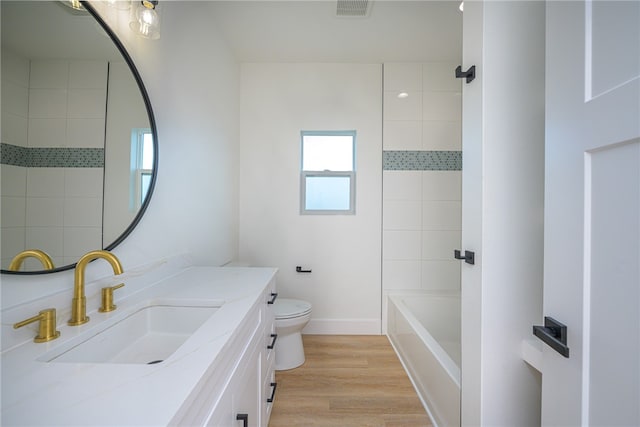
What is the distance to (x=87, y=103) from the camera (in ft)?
2.92

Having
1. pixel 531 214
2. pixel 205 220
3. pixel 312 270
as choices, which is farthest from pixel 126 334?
pixel 312 270

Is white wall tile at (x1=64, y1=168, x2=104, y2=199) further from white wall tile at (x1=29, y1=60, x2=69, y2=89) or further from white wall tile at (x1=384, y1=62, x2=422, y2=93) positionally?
white wall tile at (x1=384, y1=62, x2=422, y2=93)

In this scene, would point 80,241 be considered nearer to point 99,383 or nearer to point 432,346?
point 99,383

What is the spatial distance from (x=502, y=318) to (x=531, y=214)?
0.42 metres

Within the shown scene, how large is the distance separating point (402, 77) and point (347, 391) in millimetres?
2748

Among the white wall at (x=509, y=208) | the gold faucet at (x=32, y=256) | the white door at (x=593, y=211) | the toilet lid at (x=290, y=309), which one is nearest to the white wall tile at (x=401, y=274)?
the toilet lid at (x=290, y=309)

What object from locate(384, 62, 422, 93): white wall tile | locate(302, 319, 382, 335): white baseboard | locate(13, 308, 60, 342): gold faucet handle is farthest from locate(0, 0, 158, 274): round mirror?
locate(384, 62, 422, 93): white wall tile

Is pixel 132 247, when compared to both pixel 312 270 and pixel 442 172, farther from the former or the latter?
pixel 442 172

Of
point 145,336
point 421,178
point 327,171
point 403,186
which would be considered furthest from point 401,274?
point 145,336

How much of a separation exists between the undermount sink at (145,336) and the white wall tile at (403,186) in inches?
78.6

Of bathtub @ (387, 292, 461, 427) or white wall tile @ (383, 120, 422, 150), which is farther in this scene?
white wall tile @ (383, 120, 422, 150)

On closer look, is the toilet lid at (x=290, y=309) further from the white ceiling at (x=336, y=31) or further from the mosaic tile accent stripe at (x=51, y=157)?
the white ceiling at (x=336, y=31)

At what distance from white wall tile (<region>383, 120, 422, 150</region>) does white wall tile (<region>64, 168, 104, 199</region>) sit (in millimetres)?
2269

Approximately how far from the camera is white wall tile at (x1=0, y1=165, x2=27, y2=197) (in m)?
0.66
